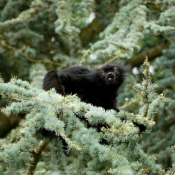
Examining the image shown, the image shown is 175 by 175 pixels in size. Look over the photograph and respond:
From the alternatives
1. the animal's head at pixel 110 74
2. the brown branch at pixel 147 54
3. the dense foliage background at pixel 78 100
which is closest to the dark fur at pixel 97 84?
the animal's head at pixel 110 74

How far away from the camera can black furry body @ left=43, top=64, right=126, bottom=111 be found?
17.7 ft

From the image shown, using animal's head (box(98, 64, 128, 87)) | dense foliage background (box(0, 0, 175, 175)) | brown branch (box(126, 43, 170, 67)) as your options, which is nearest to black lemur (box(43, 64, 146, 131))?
animal's head (box(98, 64, 128, 87))

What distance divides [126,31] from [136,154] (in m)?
2.46

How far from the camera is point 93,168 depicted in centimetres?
304

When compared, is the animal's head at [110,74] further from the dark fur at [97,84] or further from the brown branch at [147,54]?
the brown branch at [147,54]

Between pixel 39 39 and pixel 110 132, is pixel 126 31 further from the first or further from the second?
pixel 110 132

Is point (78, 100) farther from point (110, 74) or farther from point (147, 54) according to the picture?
point (147, 54)

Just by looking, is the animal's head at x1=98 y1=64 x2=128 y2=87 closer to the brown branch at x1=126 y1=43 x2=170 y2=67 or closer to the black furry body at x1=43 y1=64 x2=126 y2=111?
the black furry body at x1=43 y1=64 x2=126 y2=111

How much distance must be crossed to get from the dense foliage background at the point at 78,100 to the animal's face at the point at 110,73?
157 mm

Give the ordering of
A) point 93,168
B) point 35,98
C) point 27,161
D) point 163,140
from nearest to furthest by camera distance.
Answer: point 35,98 < point 93,168 < point 27,161 < point 163,140

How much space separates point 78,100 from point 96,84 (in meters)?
2.50

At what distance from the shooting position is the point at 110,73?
5.41m

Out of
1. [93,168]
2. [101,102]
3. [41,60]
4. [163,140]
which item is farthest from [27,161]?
[41,60]

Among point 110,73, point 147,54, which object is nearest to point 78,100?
point 110,73
